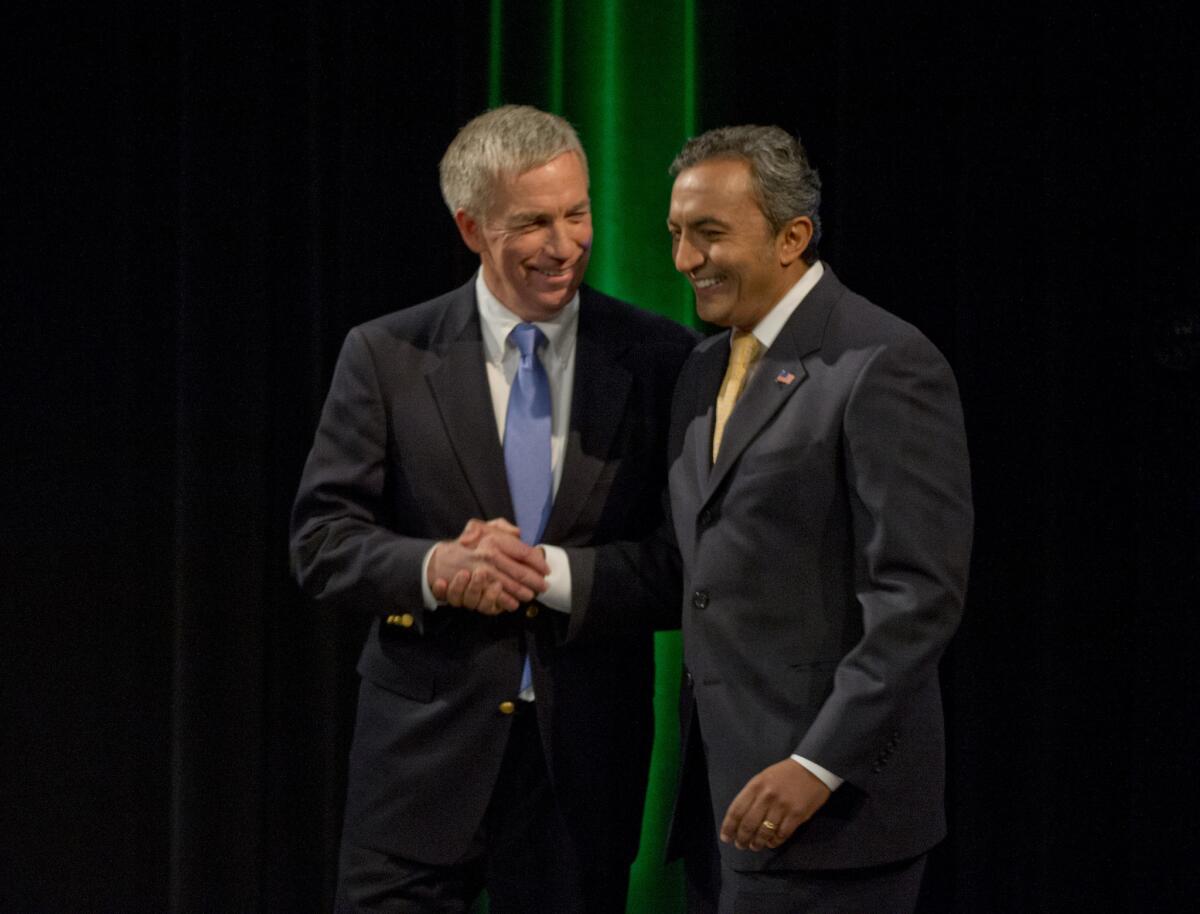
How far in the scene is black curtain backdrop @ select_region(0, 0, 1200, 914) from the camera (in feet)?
9.49

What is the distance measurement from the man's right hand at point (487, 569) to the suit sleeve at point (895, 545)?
49 centimetres

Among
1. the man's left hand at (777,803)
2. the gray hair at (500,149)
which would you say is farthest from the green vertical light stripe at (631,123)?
the man's left hand at (777,803)

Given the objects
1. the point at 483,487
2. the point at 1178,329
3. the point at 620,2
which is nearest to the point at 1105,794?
the point at 1178,329

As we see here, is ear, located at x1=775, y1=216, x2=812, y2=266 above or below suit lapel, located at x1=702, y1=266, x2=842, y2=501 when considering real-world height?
above

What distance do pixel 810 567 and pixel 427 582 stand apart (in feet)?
1.92

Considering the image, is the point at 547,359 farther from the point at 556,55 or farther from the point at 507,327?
the point at 556,55

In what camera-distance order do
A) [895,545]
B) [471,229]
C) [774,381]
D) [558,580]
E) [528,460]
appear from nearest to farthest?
[895,545] → [774,381] → [558,580] → [528,460] → [471,229]

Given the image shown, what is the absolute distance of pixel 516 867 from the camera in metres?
2.36

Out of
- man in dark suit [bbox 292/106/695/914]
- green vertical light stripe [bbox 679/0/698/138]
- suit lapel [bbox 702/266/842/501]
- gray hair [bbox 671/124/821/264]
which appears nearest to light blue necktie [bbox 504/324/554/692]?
man in dark suit [bbox 292/106/695/914]

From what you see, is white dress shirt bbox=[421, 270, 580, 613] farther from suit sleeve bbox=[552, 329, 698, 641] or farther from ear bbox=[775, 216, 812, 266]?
ear bbox=[775, 216, 812, 266]

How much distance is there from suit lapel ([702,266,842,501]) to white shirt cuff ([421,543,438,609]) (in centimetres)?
44

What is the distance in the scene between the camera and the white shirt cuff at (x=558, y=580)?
Answer: 2.24 metres

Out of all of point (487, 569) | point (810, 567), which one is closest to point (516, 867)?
point (487, 569)

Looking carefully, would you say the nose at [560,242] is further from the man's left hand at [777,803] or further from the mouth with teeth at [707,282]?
the man's left hand at [777,803]
